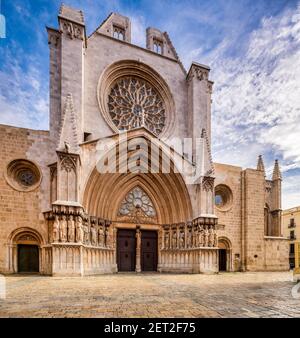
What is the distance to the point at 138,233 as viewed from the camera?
46.8ft

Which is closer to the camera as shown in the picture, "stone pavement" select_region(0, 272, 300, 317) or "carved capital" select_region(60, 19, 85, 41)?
"stone pavement" select_region(0, 272, 300, 317)

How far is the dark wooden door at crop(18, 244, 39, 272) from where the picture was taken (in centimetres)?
1199

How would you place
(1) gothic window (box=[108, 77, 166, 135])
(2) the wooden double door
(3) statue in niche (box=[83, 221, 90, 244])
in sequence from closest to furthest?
(3) statue in niche (box=[83, 221, 90, 244]) → (2) the wooden double door → (1) gothic window (box=[108, 77, 166, 135])

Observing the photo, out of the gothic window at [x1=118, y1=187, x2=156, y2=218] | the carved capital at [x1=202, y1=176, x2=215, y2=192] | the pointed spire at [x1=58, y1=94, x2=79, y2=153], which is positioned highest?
the pointed spire at [x1=58, y1=94, x2=79, y2=153]

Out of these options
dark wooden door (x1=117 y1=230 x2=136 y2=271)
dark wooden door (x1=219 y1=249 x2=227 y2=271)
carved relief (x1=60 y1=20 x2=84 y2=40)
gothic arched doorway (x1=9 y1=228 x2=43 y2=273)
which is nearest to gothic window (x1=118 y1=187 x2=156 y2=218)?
dark wooden door (x1=117 y1=230 x2=136 y2=271)

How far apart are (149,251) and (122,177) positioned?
4.83m

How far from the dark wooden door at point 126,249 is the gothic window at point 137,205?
Result: 1185 mm

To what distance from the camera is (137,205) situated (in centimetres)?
1448

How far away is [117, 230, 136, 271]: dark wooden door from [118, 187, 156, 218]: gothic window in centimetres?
118

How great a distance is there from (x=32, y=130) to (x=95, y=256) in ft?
24.0

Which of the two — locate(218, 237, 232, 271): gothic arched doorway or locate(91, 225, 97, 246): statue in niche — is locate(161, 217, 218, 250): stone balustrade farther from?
locate(91, 225, 97, 246): statue in niche

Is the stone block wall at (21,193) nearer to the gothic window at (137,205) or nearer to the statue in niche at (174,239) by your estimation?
the gothic window at (137,205)

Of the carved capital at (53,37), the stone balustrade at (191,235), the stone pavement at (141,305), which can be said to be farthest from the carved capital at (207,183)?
the carved capital at (53,37)

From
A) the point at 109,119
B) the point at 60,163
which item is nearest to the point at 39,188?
the point at 60,163
